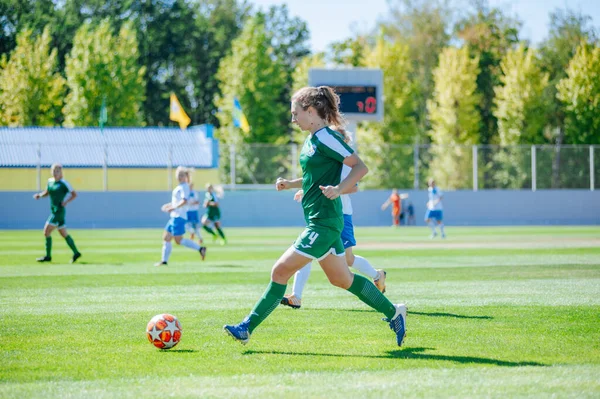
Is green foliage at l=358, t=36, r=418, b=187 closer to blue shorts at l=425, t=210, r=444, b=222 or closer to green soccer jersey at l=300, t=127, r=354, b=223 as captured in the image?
blue shorts at l=425, t=210, r=444, b=222

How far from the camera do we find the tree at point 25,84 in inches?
1877

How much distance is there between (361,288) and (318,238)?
718mm

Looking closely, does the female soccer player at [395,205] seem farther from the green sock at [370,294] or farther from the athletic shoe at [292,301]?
the green sock at [370,294]

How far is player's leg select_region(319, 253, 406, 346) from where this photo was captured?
22.4 ft

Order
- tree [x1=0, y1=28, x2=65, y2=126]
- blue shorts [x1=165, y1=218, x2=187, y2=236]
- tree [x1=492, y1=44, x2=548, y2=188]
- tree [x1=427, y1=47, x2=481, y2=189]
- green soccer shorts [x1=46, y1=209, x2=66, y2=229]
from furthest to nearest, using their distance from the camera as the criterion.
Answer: tree [x1=427, y1=47, x2=481, y2=189]
tree [x1=492, y1=44, x2=548, y2=188]
tree [x1=0, y1=28, x2=65, y2=126]
green soccer shorts [x1=46, y1=209, x2=66, y2=229]
blue shorts [x1=165, y1=218, x2=187, y2=236]

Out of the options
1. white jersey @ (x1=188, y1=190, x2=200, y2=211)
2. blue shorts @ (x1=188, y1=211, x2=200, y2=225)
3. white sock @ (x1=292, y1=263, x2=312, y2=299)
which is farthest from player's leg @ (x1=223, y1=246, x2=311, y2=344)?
blue shorts @ (x1=188, y1=211, x2=200, y2=225)

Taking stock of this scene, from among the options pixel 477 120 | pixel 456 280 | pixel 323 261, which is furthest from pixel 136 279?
pixel 477 120

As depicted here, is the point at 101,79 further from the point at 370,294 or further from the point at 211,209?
the point at 370,294

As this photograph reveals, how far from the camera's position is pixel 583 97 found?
50375 millimetres

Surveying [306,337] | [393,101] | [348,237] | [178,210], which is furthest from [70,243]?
[393,101]

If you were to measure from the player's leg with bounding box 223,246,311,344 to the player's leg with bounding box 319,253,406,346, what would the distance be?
10.1 inches

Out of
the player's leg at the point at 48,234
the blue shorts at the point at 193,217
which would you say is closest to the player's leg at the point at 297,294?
the player's leg at the point at 48,234

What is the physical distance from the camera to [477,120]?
51750 millimetres

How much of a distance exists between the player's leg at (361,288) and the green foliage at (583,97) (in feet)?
149
